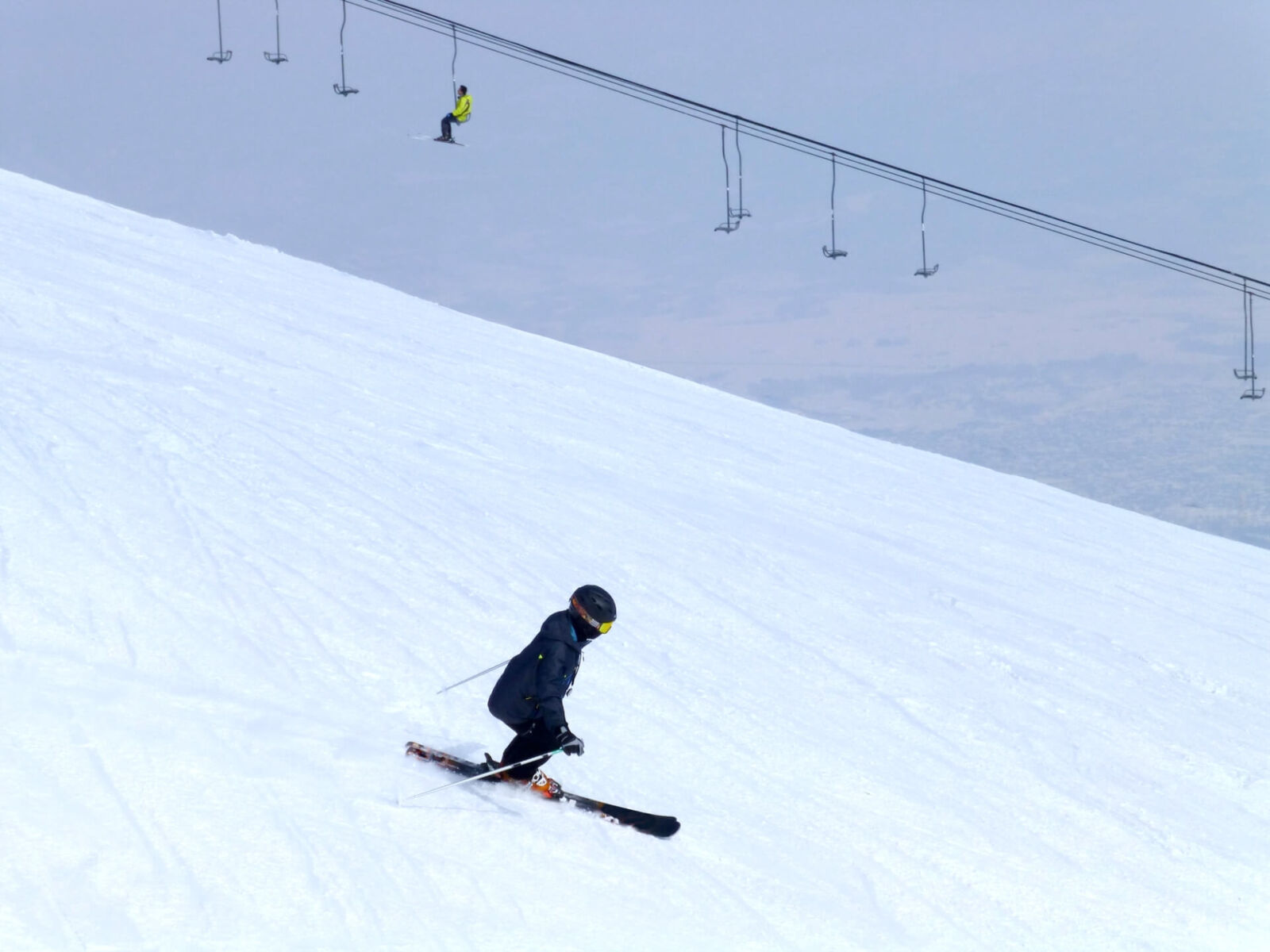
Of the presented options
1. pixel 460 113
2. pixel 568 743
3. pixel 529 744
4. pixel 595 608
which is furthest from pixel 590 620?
pixel 460 113

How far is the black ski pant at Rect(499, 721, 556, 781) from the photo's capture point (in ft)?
20.1

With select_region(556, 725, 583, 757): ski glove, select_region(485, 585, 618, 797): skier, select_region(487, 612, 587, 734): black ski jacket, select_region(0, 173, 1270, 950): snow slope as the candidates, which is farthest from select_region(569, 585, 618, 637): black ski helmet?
select_region(0, 173, 1270, 950): snow slope

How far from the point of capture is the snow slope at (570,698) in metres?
5.36

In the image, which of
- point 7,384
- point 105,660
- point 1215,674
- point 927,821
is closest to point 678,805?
point 927,821

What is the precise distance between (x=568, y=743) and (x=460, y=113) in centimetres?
1319

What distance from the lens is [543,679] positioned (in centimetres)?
593

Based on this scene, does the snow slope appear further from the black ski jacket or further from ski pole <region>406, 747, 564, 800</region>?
the black ski jacket

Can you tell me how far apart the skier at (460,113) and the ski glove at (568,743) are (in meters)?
12.7

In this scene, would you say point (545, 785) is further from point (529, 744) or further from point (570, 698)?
point (570, 698)

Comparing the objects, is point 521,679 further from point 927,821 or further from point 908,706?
point 908,706

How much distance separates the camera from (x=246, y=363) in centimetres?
1471

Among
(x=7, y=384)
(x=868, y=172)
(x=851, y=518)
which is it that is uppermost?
(x=868, y=172)

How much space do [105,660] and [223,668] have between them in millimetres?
591

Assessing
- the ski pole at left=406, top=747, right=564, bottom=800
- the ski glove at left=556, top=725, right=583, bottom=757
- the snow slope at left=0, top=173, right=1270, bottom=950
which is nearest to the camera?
the snow slope at left=0, top=173, right=1270, bottom=950
